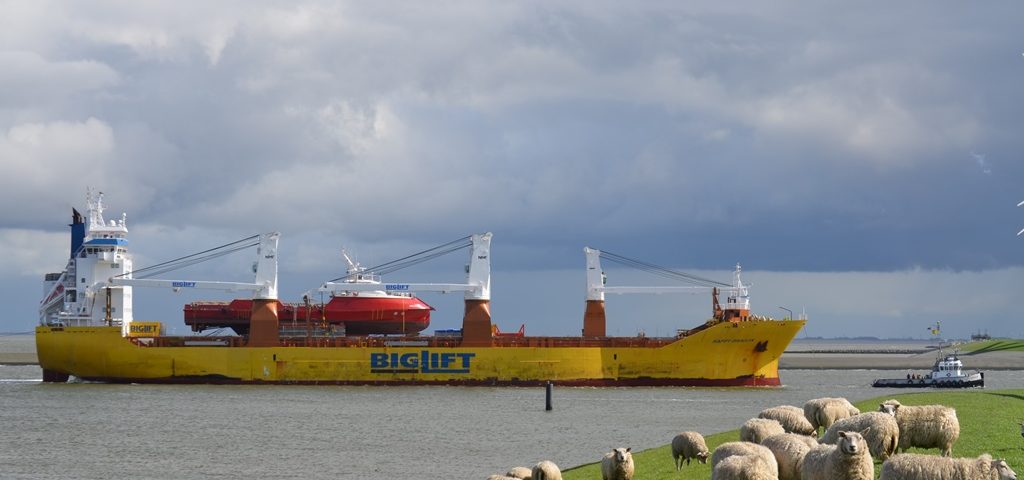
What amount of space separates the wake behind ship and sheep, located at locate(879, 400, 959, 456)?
34.7 m

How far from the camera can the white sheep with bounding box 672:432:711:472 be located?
64.3 feet

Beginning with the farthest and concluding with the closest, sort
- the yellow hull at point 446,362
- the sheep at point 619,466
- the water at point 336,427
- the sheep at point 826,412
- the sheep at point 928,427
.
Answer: the yellow hull at point 446,362 → the water at point 336,427 → the sheep at point 826,412 → the sheep at point 619,466 → the sheep at point 928,427

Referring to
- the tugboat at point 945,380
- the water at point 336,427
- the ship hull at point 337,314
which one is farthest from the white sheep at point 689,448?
the ship hull at point 337,314

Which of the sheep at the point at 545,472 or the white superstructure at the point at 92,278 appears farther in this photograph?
the white superstructure at the point at 92,278

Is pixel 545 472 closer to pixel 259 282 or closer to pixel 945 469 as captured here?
pixel 945 469

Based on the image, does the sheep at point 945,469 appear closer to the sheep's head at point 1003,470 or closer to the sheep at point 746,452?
the sheep's head at point 1003,470

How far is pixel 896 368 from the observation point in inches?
3760

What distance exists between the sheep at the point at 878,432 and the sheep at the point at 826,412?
390cm

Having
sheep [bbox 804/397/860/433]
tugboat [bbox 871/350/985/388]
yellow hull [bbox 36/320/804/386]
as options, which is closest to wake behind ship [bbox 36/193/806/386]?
yellow hull [bbox 36/320/804/386]

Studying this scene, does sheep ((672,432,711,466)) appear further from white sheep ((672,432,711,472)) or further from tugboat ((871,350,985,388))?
tugboat ((871,350,985,388))

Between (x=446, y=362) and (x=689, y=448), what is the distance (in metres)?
34.1

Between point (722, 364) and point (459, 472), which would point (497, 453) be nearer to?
point (459, 472)

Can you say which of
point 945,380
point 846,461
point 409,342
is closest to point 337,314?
point 409,342

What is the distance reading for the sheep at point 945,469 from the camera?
12.7 metres
